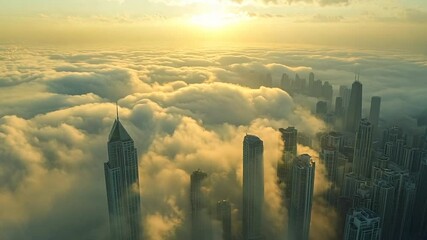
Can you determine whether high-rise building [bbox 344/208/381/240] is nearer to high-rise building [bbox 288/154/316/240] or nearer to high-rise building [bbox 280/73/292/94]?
high-rise building [bbox 288/154/316/240]

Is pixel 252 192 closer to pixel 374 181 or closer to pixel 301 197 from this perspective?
pixel 301 197

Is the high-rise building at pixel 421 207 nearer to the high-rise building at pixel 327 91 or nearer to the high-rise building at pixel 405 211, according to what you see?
the high-rise building at pixel 405 211

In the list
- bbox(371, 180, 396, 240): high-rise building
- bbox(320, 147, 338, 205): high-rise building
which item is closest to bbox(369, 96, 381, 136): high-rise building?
bbox(320, 147, 338, 205): high-rise building

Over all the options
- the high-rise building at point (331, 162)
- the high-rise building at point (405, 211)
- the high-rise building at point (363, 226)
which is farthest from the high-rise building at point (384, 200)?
the high-rise building at point (363, 226)

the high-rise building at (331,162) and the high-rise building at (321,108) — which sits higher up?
the high-rise building at (321,108)

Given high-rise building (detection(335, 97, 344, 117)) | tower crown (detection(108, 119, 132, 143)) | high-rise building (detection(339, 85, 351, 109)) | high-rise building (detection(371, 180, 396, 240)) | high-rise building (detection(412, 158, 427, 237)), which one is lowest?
high-rise building (detection(412, 158, 427, 237))

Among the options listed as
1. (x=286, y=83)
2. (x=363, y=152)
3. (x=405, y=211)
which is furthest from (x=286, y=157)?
(x=286, y=83)
